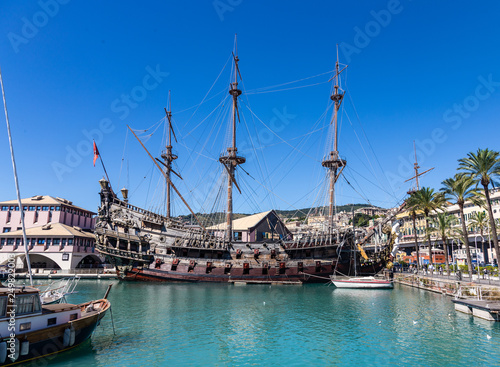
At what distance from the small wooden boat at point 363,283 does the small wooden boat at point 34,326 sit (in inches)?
1347

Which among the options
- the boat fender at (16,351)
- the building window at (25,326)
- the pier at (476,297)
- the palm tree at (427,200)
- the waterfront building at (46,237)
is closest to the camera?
the boat fender at (16,351)

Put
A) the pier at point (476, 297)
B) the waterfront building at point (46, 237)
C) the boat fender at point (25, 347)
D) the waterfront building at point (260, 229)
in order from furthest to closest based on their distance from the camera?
the waterfront building at point (260, 229)
the waterfront building at point (46, 237)
the pier at point (476, 297)
the boat fender at point (25, 347)

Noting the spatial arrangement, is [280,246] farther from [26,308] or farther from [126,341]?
[26,308]

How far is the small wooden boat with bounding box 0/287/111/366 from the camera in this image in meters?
13.5

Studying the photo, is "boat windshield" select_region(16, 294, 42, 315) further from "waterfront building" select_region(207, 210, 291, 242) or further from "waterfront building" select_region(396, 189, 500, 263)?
"waterfront building" select_region(396, 189, 500, 263)

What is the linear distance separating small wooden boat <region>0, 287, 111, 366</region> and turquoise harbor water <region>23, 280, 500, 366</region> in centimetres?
69

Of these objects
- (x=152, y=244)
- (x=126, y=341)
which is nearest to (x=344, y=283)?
(x=152, y=244)

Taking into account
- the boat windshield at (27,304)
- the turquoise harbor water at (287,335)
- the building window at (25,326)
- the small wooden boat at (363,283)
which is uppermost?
the boat windshield at (27,304)

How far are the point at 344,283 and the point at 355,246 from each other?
7.06m

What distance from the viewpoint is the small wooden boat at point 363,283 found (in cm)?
4181

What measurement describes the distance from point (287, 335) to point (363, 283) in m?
26.7

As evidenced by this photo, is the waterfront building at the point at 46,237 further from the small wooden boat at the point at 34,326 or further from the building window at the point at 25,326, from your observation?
the building window at the point at 25,326

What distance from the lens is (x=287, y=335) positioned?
1973 centimetres

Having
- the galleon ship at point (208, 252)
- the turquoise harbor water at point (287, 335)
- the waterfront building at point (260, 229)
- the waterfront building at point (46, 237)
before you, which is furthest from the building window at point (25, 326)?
the waterfront building at point (46, 237)
